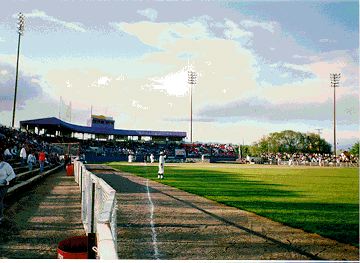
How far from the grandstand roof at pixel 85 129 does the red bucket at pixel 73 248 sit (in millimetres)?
46418

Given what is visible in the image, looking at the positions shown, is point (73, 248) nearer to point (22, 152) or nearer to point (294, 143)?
point (22, 152)

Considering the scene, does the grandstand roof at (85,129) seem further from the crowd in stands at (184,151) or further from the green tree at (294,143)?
the green tree at (294,143)

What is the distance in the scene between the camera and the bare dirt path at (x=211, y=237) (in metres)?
5.14

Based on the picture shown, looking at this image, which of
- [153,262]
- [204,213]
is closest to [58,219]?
[204,213]

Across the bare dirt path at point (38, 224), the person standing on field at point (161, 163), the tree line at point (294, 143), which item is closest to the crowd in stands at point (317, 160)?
the tree line at point (294, 143)

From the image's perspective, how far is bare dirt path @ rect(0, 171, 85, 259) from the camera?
17.6ft

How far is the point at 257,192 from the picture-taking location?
513 inches

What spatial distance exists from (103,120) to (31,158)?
52.1m

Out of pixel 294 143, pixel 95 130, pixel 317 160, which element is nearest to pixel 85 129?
pixel 95 130

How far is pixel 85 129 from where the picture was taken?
190 feet

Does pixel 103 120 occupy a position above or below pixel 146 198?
above

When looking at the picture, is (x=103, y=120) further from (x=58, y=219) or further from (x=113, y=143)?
(x=58, y=219)

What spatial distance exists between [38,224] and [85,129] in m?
52.1

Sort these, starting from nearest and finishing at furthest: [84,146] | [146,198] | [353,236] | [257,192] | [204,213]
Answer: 1. [353,236]
2. [204,213]
3. [146,198]
4. [257,192]
5. [84,146]
